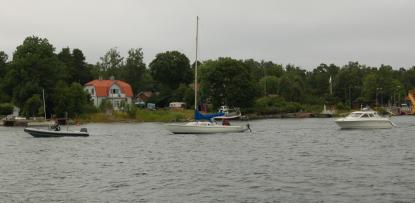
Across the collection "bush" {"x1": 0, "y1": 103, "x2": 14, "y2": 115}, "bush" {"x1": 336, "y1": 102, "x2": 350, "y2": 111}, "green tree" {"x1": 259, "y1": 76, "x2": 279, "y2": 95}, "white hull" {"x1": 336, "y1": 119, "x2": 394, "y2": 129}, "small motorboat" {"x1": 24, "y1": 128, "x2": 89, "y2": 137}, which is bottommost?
"small motorboat" {"x1": 24, "y1": 128, "x2": 89, "y2": 137}

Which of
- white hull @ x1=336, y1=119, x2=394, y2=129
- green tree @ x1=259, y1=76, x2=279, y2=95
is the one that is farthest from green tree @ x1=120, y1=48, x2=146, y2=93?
white hull @ x1=336, y1=119, x2=394, y2=129

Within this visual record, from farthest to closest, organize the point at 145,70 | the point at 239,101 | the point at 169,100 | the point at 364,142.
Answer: the point at 145,70 → the point at 169,100 → the point at 239,101 → the point at 364,142

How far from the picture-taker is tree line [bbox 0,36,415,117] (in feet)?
390

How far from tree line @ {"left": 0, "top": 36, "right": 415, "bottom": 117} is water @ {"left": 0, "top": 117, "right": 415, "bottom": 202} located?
50.1 m

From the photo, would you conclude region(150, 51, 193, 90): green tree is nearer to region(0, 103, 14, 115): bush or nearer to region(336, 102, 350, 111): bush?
region(336, 102, 350, 111): bush

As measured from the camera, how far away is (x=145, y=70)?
197125 millimetres

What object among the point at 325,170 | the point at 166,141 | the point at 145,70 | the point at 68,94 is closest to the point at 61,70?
the point at 68,94

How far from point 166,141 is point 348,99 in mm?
136146

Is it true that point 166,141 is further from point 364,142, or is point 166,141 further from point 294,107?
point 294,107

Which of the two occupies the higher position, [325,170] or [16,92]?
[16,92]

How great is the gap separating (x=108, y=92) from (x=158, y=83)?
29.1 meters

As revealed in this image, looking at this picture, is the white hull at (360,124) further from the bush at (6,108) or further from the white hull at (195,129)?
the bush at (6,108)

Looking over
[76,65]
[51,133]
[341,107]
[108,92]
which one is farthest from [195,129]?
[341,107]

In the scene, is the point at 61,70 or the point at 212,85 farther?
the point at 212,85
